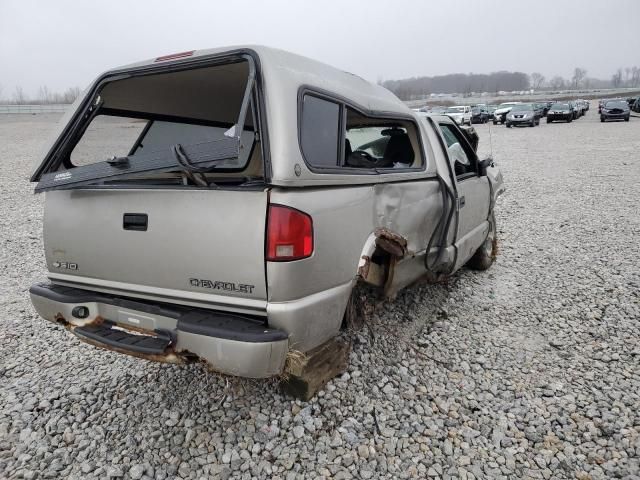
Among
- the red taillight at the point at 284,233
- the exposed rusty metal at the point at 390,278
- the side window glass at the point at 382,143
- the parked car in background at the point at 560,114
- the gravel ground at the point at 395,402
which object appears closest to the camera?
the red taillight at the point at 284,233

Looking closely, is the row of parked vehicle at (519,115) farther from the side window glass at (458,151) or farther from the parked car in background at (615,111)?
the side window glass at (458,151)

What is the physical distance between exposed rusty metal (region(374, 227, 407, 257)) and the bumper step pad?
4.48 feet

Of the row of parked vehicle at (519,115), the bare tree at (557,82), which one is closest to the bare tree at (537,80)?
the bare tree at (557,82)

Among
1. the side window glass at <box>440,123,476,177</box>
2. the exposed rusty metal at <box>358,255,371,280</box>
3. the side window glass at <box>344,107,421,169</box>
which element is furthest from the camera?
the side window glass at <box>440,123,476,177</box>

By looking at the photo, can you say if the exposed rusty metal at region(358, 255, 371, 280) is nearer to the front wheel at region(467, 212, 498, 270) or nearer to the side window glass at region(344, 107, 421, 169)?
the side window glass at region(344, 107, 421, 169)

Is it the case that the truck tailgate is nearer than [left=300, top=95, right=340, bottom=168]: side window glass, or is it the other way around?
the truck tailgate

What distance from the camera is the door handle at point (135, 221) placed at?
249cm

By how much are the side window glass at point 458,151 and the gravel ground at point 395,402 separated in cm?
124

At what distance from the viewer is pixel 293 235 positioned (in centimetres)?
223

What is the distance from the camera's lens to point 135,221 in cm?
252

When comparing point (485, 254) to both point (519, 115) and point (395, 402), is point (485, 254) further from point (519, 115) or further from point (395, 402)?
point (519, 115)

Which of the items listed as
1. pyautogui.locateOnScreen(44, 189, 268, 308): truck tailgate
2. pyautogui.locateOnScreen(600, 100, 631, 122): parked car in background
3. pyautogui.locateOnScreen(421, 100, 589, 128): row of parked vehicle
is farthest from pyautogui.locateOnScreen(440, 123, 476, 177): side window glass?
pyautogui.locateOnScreen(600, 100, 631, 122): parked car in background

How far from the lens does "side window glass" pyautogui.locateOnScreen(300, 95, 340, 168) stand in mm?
2443

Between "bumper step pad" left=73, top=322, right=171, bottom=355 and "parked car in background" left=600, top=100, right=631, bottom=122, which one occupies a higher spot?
"parked car in background" left=600, top=100, right=631, bottom=122
